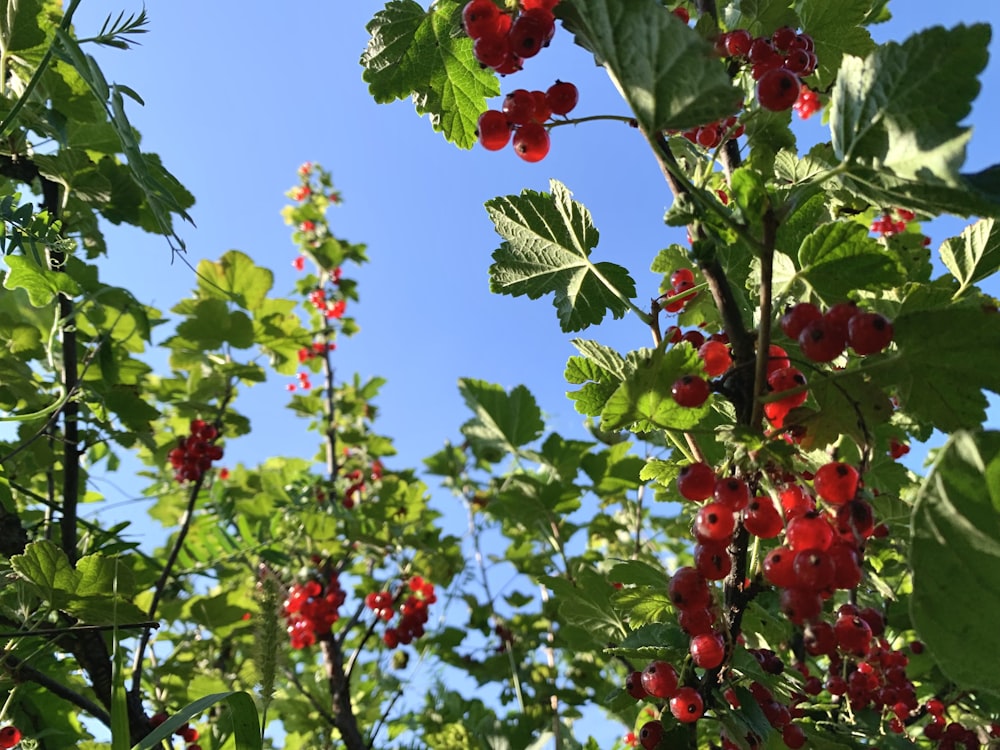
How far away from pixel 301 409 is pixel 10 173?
2.74 meters

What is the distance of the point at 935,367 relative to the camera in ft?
2.80

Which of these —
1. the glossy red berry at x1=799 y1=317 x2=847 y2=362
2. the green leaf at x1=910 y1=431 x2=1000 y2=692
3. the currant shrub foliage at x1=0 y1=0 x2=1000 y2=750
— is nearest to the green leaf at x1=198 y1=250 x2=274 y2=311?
the currant shrub foliage at x1=0 y1=0 x2=1000 y2=750

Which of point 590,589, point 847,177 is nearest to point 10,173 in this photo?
point 590,589

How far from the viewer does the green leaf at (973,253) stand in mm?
1387

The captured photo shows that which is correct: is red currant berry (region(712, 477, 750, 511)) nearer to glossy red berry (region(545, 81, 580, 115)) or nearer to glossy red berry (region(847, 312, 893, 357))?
glossy red berry (region(847, 312, 893, 357))

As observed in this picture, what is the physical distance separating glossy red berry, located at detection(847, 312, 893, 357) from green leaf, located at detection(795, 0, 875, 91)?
101 centimetres

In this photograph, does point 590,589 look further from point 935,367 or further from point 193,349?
point 193,349

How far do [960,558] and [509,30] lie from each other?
35.2 inches

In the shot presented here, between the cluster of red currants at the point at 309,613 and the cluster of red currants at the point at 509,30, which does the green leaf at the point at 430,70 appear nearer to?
the cluster of red currants at the point at 509,30

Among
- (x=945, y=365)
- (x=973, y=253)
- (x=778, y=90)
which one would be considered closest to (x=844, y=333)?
(x=945, y=365)

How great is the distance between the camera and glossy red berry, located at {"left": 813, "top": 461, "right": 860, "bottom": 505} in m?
0.89


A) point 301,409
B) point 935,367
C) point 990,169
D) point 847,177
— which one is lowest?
point 935,367

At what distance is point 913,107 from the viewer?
2.42 feet

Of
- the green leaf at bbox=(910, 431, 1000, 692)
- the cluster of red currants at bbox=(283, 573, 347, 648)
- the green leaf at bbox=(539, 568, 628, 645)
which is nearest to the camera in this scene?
the green leaf at bbox=(910, 431, 1000, 692)
